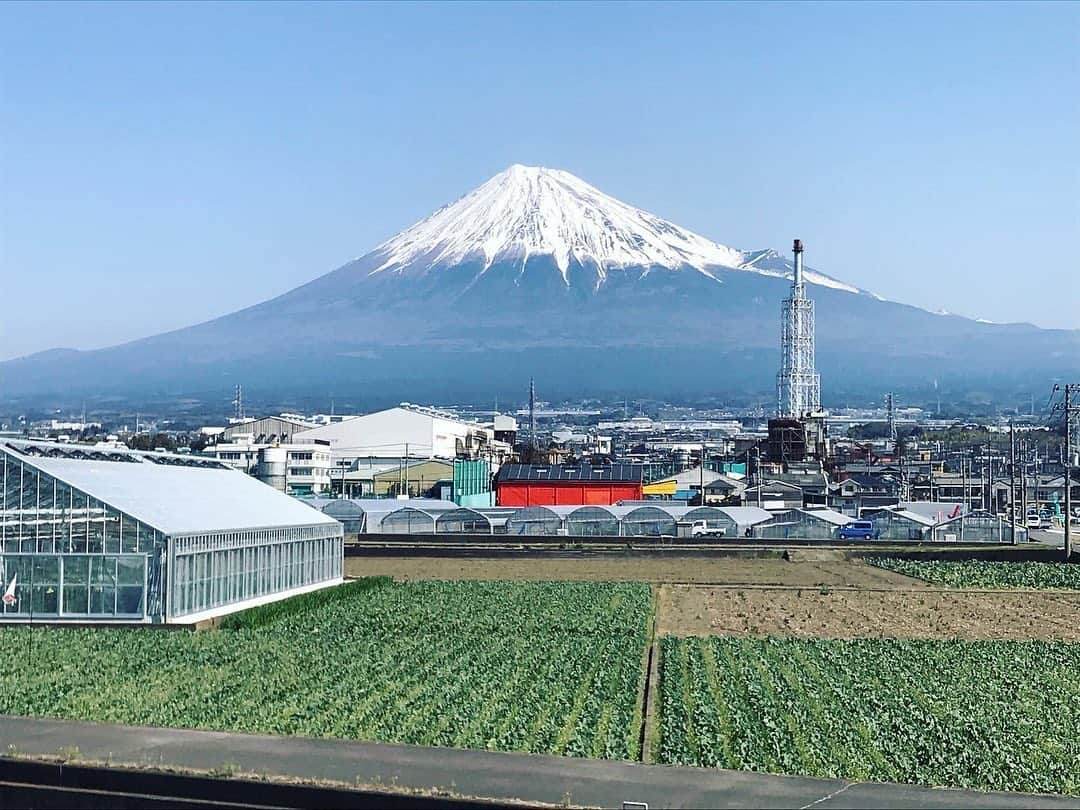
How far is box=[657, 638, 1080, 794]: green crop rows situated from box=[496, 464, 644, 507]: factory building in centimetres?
5431

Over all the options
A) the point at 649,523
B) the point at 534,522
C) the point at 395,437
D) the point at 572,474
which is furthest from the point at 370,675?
the point at 395,437

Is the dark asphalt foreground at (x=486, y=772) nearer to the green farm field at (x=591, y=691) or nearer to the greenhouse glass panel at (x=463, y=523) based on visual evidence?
the green farm field at (x=591, y=691)

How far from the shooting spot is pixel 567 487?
8056 centimetres

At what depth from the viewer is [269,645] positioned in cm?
2453

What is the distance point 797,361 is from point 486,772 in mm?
112573

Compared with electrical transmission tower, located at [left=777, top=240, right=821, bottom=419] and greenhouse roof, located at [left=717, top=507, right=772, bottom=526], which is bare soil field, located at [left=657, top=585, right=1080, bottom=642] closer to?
greenhouse roof, located at [left=717, top=507, right=772, bottom=526]

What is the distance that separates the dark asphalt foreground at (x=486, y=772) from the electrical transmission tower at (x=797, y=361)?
110 metres

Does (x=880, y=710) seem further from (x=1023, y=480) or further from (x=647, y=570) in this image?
(x=1023, y=480)

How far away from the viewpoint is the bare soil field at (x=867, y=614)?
28.1m

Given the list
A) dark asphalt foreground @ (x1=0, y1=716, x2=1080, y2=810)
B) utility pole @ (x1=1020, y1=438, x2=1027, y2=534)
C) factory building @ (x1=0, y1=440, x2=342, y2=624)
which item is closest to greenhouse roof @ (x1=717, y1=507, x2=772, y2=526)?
utility pole @ (x1=1020, y1=438, x2=1027, y2=534)

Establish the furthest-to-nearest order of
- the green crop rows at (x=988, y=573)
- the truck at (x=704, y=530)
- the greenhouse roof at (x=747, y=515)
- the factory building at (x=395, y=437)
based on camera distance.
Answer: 1. the factory building at (x=395, y=437)
2. the greenhouse roof at (x=747, y=515)
3. the truck at (x=704, y=530)
4. the green crop rows at (x=988, y=573)

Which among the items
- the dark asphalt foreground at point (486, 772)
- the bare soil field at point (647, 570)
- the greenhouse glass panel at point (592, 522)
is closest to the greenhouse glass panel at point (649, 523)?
the greenhouse glass panel at point (592, 522)

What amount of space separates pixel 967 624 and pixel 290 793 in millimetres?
19054

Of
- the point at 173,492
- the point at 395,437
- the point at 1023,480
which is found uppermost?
the point at 173,492
